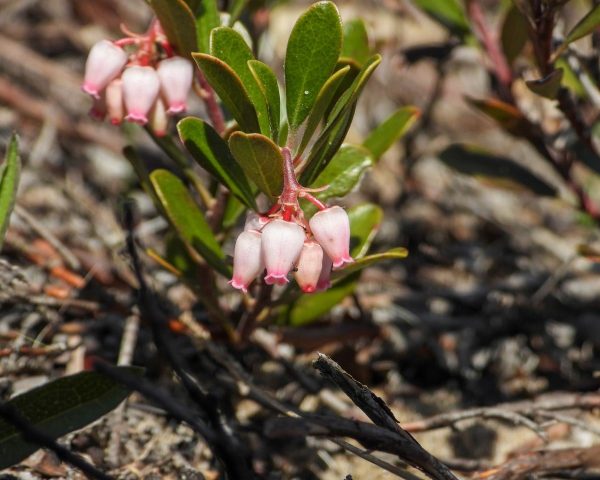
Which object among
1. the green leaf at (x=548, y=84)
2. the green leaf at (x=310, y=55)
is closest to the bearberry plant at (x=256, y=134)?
the green leaf at (x=310, y=55)

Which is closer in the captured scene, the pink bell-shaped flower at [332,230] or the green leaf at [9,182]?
the pink bell-shaped flower at [332,230]

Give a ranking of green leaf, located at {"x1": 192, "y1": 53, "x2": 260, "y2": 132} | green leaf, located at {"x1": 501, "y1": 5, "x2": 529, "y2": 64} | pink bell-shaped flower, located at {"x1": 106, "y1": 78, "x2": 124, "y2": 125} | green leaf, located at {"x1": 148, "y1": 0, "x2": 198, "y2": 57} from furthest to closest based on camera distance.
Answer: green leaf, located at {"x1": 501, "y1": 5, "x2": 529, "y2": 64} → pink bell-shaped flower, located at {"x1": 106, "y1": 78, "x2": 124, "y2": 125} → green leaf, located at {"x1": 148, "y1": 0, "x2": 198, "y2": 57} → green leaf, located at {"x1": 192, "y1": 53, "x2": 260, "y2": 132}

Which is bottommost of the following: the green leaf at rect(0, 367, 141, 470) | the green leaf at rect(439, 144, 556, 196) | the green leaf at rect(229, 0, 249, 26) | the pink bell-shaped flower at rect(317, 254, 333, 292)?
the green leaf at rect(0, 367, 141, 470)

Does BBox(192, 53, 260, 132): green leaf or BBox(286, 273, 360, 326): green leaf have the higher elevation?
BBox(192, 53, 260, 132): green leaf

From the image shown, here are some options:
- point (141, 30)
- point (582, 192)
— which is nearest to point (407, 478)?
point (582, 192)

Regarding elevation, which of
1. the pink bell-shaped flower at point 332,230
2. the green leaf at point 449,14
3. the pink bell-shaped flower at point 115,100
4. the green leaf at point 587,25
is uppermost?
the green leaf at point 587,25

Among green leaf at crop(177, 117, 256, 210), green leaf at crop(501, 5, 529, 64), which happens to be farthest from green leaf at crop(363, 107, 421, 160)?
green leaf at crop(501, 5, 529, 64)

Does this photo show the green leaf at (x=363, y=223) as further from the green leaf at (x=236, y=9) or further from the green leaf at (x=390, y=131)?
the green leaf at (x=236, y=9)

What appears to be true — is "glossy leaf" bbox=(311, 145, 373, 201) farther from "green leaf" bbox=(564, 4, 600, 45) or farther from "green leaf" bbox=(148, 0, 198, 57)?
"green leaf" bbox=(564, 4, 600, 45)
